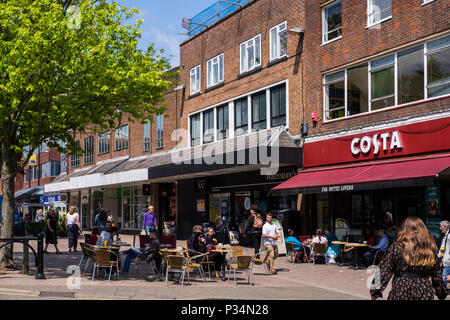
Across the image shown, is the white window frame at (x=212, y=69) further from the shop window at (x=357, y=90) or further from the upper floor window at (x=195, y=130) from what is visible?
the shop window at (x=357, y=90)

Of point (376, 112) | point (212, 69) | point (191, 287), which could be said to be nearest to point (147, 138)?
point (212, 69)

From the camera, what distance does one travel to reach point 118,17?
14.6 meters

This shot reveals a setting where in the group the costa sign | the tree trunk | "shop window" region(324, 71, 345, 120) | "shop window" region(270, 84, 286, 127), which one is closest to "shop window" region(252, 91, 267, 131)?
"shop window" region(270, 84, 286, 127)

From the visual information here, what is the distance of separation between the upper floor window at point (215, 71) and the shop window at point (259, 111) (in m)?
3.20

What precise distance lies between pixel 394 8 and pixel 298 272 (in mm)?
8453

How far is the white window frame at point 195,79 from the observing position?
1056 inches

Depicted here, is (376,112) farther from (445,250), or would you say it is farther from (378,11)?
(445,250)

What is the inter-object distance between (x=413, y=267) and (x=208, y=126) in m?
21.4

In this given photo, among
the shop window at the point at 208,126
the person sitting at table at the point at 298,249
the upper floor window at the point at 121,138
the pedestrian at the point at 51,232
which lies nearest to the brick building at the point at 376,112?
the person sitting at table at the point at 298,249

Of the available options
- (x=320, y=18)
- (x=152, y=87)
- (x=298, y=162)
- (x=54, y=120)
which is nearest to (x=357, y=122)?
(x=298, y=162)

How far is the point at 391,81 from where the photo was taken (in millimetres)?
16016

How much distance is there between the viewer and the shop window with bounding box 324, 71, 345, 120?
17830 mm

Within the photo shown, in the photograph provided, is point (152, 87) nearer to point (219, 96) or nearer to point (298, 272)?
point (298, 272)

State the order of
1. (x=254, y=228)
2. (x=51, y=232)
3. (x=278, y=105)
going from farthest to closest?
(x=278, y=105), (x=51, y=232), (x=254, y=228)
